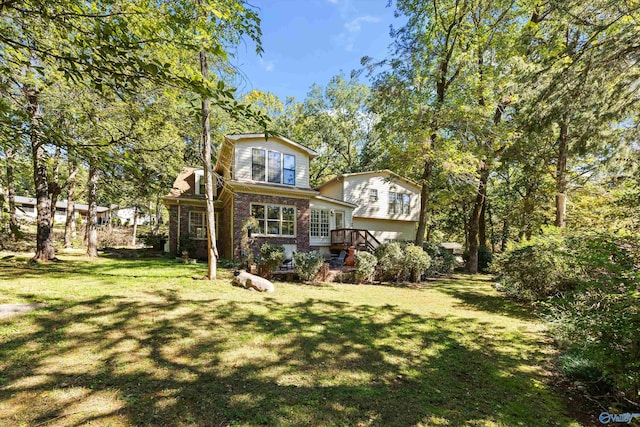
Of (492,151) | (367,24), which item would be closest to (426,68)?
(367,24)

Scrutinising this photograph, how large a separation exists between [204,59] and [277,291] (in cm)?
706

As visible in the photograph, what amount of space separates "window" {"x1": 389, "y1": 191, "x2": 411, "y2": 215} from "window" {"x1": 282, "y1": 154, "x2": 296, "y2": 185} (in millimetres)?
9743

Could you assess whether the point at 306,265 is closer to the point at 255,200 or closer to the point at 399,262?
the point at 399,262

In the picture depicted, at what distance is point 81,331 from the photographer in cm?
463

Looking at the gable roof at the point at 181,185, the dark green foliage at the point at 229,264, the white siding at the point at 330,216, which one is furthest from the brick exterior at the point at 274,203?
the gable roof at the point at 181,185

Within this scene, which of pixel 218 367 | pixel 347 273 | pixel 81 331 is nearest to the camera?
pixel 218 367

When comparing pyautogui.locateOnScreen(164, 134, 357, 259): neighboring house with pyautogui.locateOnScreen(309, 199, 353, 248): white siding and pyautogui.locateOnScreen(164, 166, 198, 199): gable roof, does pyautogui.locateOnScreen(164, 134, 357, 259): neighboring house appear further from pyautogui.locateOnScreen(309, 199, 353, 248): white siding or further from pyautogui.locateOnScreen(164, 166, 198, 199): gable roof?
pyautogui.locateOnScreen(309, 199, 353, 248): white siding

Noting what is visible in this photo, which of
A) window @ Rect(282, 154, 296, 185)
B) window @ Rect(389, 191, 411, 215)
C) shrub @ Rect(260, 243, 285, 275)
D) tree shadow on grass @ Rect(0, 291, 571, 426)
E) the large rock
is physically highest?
window @ Rect(282, 154, 296, 185)

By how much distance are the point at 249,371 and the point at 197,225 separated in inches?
570

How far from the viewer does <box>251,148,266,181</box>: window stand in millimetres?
14281

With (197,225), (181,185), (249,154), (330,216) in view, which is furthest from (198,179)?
(330,216)

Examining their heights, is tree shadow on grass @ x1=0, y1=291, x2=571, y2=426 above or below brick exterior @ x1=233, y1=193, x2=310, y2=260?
below

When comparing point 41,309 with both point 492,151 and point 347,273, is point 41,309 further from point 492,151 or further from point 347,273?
point 492,151

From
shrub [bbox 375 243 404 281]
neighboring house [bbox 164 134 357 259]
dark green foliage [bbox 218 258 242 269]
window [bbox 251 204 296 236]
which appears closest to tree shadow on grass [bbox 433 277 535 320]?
shrub [bbox 375 243 404 281]
